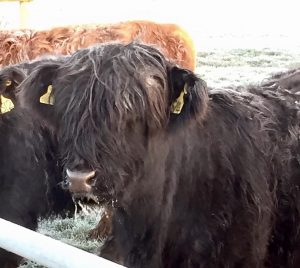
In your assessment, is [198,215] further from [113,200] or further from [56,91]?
[56,91]

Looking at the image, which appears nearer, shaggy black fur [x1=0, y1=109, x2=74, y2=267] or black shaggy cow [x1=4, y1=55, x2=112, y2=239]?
black shaggy cow [x1=4, y1=55, x2=112, y2=239]

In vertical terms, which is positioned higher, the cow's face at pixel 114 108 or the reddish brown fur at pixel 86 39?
the cow's face at pixel 114 108

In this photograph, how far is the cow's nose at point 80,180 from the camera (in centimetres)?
231

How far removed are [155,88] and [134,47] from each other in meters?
0.24

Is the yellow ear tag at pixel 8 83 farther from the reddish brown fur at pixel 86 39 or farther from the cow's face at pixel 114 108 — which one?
the reddish brown fur at pixel 86 39

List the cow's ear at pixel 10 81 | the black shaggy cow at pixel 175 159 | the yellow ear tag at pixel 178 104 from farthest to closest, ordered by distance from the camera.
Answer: the cow's ear at pixel 10 81 < the yellow ear tag at pixel 178 104 < the black shaggy cow at pixel 175 159

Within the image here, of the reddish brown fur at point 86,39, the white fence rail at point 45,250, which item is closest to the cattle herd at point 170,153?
the white fence rail at point 45,250

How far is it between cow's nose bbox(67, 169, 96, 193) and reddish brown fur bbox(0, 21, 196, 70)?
9.38ft

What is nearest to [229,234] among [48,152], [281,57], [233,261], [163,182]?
[233,261]

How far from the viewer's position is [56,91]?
2.59 metres

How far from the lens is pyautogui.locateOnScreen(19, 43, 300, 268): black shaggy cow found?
8.00 feet

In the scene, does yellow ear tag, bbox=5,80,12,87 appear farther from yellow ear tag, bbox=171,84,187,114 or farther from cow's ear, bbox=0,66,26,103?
yellow ear tag, bbox=171,84,187,114

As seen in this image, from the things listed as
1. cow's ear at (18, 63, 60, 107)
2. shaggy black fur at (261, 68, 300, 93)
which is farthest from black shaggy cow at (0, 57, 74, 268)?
shaggy black fur at (261, 68, 300, 93)

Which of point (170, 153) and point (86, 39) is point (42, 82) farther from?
point (86, 39)
